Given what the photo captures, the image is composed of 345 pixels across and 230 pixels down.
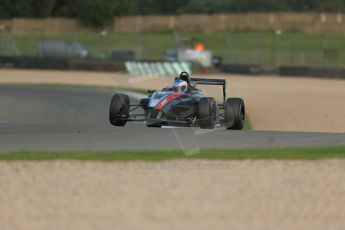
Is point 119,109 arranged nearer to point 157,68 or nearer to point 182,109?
point 182,109

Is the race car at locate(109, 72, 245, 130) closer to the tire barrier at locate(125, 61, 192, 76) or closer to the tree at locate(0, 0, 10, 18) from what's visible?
the tire barrier at locate(125, 61, 192, 76)

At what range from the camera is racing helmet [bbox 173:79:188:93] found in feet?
52.6

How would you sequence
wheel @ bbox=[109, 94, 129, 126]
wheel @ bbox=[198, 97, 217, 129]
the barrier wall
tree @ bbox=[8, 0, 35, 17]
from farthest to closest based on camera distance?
the barrier wall
tree @ bbox=[8, 0, 35, 17]
wheel @ bbox=[109, 94, 129, 126]
wheel @ bbox=[198, 97, 217, 129]

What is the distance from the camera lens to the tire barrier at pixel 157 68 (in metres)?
40.5

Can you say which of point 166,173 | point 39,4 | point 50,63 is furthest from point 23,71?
point 166,173

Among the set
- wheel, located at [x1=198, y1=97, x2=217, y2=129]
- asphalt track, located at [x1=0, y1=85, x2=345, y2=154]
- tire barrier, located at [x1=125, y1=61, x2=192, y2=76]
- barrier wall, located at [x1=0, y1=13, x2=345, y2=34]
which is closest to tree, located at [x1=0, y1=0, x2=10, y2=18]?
barrier wall, located at [x1=0, y1=13, x2=345, y2=34]

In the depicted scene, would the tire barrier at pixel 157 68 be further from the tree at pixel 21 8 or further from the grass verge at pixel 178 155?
the grass verge at pixel 178 155

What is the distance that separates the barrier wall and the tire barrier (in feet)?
88.5

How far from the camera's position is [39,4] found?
5822cm

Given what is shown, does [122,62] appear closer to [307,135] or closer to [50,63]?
[50,63]

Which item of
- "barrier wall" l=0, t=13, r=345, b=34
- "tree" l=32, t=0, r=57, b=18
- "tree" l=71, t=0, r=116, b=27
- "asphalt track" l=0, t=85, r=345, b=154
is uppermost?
"asphalt track" l=0, t=85, r=345, b=154

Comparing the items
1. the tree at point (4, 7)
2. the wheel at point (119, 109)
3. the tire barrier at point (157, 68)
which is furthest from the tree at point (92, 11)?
the wheel at point (119, 109)

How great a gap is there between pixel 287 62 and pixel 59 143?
147 ft

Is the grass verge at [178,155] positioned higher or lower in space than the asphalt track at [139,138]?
higher
